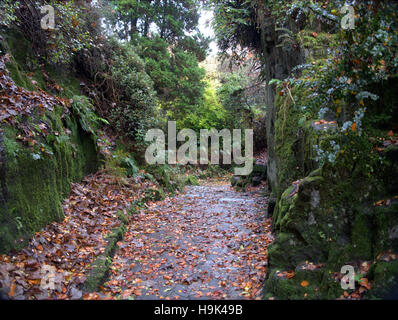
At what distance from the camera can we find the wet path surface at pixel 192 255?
399 cm

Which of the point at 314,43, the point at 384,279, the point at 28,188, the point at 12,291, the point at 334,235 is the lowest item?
the point at 12,291

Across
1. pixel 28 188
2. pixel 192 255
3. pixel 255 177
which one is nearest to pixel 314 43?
pixel 192 255

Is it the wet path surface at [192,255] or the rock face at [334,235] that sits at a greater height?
the rock face at [334,235]

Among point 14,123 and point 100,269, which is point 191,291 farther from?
point 14,123

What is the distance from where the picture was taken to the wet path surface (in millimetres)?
3988

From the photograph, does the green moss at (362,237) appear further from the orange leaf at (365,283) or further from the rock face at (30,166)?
the rock face at (30,166)

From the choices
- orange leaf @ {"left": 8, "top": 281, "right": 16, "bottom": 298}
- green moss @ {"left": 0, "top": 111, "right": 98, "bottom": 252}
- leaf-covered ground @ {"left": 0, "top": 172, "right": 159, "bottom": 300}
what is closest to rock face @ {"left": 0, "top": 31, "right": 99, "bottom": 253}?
green moss @ {"left": 0, "top": 111, "right": 98, "bottom": 252}

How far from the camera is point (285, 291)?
3.27m

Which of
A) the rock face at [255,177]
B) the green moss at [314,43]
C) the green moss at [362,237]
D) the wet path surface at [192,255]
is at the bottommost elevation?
the wet path surface at [192,255]

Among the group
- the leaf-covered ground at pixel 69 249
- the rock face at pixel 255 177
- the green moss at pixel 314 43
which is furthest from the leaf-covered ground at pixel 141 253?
the rock face at pixel 255 177

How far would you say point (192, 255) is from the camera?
524cm

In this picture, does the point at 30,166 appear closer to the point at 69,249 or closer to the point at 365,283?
the point at 69,249

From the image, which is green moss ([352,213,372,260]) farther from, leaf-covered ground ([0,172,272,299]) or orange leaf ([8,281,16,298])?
orange leaf ([8,281,16,298])

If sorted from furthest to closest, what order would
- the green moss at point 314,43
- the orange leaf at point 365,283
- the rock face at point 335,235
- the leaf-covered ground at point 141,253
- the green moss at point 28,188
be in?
the green moss at point 314,43 → the green moss at point 28,188 → the leaf-covered ground at point 141,253 → the rock face at point 335,235 → the orange leaf at point 365,283
